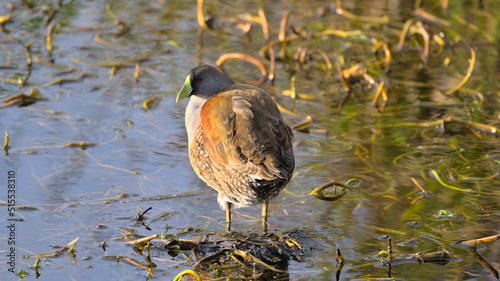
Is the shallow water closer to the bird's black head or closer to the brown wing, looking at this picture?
the brown wing

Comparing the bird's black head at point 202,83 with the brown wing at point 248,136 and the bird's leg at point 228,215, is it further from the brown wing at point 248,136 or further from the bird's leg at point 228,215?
the bird's leg at point 228,215

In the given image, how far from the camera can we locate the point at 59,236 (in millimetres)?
3941

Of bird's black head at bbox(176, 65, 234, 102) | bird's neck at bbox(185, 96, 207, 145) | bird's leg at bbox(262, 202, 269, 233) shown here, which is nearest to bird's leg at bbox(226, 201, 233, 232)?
bird's leg at bbox(262, 202, 269, 233)

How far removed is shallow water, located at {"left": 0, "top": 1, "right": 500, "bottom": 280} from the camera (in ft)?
12.9

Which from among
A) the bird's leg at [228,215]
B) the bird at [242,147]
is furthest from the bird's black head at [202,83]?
the bird's leg at [228,215]

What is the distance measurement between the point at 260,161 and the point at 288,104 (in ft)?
8.31

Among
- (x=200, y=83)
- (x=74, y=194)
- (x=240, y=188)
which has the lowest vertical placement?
(x=74, y=194)

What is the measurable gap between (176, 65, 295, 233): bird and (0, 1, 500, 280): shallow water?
1.13ft

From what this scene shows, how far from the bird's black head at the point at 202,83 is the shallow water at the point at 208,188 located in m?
0.72

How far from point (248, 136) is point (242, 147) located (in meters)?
0.08

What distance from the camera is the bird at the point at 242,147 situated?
380 centimetres

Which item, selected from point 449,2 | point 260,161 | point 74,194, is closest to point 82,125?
point 74,194

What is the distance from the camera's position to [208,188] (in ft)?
15.6

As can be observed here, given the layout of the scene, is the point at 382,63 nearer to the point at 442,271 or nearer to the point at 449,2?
the point at 449,2
